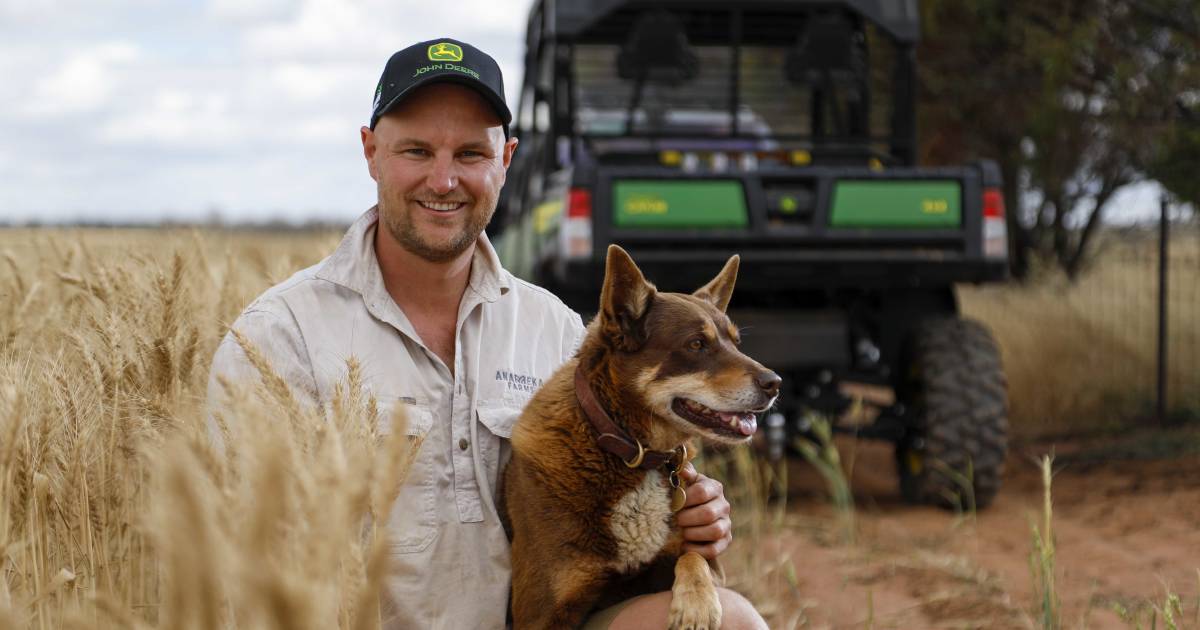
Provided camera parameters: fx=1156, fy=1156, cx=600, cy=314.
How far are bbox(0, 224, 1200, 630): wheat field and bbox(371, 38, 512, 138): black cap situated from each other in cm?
74

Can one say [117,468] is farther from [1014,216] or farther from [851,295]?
[1014,216]

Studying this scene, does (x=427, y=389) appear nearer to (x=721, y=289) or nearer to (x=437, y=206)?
(x=437, y=206)

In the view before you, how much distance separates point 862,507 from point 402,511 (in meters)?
5.19

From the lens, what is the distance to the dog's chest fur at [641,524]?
2.95 metres

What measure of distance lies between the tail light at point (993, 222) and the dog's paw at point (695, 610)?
14.8 feet

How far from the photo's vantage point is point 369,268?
3.03 m

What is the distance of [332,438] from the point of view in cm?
131

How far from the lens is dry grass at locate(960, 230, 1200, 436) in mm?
10133

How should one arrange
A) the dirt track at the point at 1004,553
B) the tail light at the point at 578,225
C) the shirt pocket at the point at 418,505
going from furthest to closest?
the tail light at the point at 578,225, the dirt track at the point at 1004,553, the shirt pocket at the point at 418,505

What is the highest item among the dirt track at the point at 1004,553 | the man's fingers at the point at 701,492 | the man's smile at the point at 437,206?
the man's smile at the point at 437,206

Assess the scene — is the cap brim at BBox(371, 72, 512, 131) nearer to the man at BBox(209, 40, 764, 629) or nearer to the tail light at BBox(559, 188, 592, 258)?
the man at BBox(209, 40, 764, 629)

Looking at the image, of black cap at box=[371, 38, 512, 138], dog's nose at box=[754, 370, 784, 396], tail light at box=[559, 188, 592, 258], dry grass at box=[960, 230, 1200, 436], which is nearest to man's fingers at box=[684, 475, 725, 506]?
dog's nose at box=[754, 370, 784, 396]

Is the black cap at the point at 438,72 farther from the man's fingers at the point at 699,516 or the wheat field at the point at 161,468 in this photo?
the man's fingers at the point at 699,516

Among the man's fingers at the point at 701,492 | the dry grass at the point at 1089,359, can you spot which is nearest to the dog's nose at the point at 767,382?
the man's fingers at the point at 701,492
